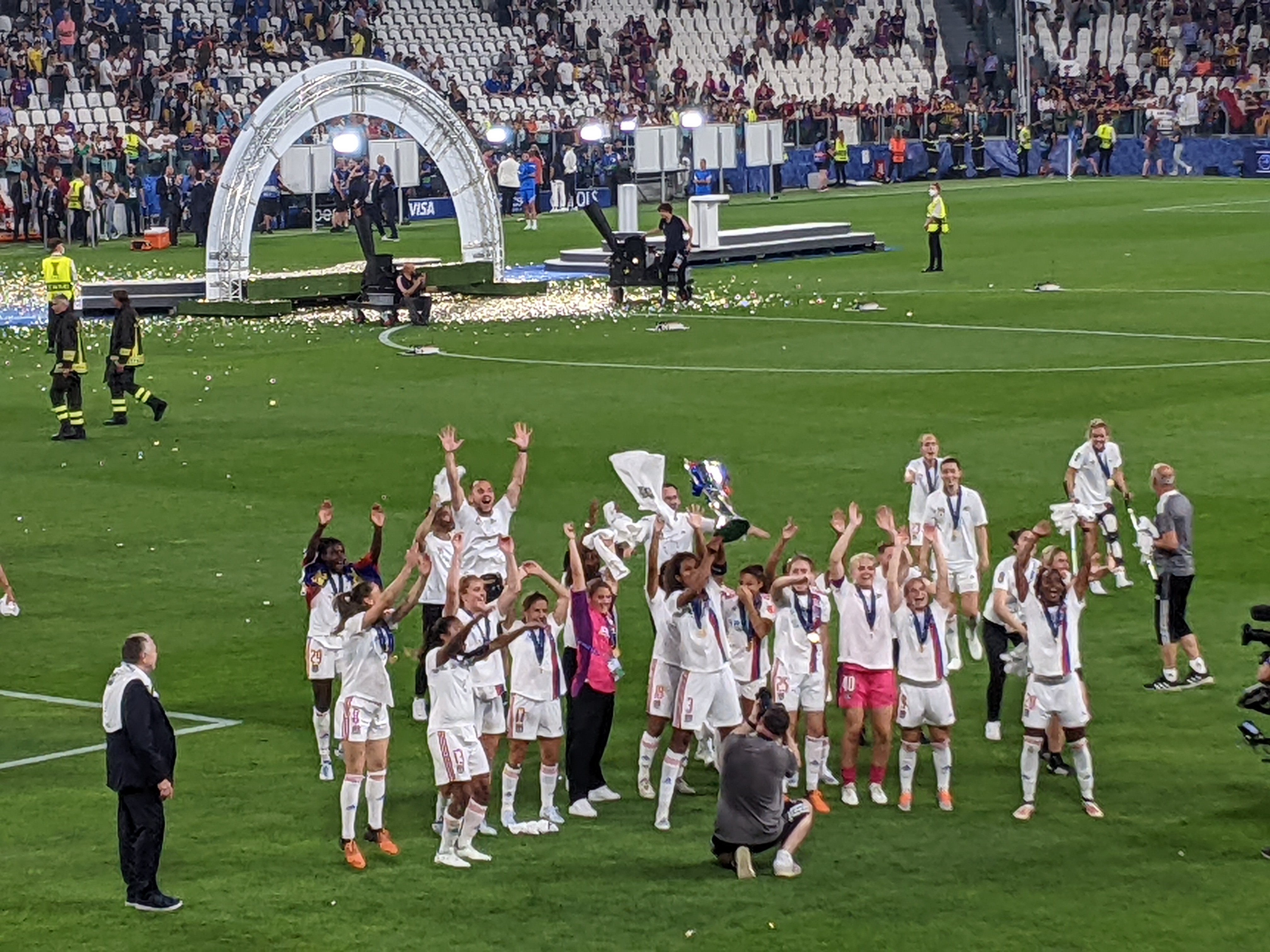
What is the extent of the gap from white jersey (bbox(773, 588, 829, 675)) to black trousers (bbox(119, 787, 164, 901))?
447 cm

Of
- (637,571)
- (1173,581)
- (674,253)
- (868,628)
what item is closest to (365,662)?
(868,628)

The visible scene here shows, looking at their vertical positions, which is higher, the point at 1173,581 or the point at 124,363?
the point at 124,363

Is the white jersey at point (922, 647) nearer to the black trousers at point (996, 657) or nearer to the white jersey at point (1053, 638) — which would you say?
the white jersey at point (1053, 638)

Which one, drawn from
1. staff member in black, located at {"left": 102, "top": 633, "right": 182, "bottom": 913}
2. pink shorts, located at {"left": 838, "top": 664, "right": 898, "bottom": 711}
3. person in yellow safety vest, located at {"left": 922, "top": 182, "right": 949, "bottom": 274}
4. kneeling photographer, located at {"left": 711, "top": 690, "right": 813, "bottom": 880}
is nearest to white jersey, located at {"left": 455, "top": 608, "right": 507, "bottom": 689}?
kneeling photographer, located at {"left": 711, "top": 690, "right": 813, "bottom": 880}

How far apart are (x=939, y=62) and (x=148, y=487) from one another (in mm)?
65287

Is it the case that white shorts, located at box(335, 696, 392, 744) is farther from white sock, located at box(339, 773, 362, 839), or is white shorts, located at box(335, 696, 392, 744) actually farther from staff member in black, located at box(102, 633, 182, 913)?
staff member in black, located at box(102, 633, 182, 913)

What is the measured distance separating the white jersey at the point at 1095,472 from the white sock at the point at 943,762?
5983 millimetres

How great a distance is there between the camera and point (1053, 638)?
1512 centimetres

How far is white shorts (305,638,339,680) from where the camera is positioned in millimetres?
16375

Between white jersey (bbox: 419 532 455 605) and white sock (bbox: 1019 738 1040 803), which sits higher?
white jersey (bbox: 419 532 455 605)

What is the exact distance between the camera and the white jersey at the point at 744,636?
16.0 metres

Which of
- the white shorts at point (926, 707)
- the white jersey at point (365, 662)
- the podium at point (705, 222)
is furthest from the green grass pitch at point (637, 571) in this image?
the podium at point (705, 222)

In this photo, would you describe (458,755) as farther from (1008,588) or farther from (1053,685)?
(1008,588)

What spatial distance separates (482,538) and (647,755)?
3.11 meters
